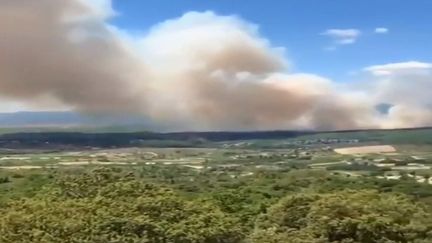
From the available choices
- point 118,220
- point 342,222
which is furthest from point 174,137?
point 118,220

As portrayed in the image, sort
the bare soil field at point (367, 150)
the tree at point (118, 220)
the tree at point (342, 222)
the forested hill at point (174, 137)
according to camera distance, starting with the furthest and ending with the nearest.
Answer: the forested hill at point (174, 137)
the bare soil field at point (367, 150)
the tree at point (342, 222)
the tree at point (118, 220)

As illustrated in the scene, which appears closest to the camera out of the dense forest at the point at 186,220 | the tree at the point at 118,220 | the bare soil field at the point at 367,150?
the tree at the point at 118,220

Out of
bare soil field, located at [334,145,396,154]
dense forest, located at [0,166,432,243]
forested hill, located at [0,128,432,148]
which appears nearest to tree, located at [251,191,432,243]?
dense forest, located at [0,166,432,243]

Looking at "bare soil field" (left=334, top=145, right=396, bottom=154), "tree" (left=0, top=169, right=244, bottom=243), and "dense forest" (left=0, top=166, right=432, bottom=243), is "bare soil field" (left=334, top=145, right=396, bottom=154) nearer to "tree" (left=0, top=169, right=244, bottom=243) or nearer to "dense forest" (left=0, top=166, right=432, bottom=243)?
"dense forest" (left=0, top=166, right=432, bottom=243)

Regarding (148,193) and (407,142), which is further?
(407,142)

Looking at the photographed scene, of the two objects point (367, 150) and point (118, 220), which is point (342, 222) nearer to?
point (118, 220)

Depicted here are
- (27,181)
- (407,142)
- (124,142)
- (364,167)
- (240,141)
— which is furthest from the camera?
(240,141)

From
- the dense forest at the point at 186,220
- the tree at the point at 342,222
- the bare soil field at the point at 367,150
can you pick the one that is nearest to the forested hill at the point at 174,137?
the bare soil field at the point at 367,150

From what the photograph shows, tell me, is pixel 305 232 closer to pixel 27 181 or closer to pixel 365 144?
pixel 27 181

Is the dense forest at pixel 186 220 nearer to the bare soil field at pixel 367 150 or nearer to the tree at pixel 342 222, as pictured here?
the tree at pixel 342 222

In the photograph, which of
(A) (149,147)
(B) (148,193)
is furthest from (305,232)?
(A) (149,147)

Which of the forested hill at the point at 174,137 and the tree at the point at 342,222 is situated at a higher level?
the forested hill at the point at 174,137
